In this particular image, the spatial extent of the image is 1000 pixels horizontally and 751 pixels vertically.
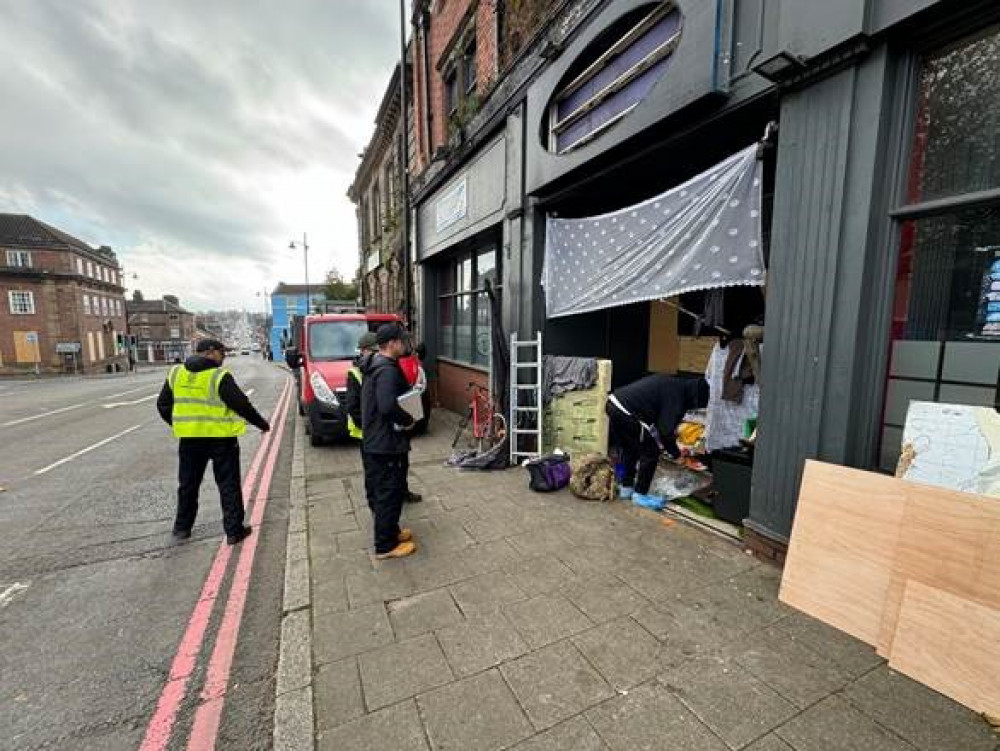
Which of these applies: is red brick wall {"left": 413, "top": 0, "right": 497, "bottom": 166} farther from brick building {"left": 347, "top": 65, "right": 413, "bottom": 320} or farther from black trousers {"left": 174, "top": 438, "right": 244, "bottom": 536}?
black trousers {"left": 174, "top": 438, "right": 244, "bottom": 536}

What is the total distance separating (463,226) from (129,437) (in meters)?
7.77

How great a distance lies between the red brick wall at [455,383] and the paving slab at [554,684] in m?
5.63

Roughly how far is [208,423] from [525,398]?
3856mm

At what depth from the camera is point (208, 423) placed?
12.6 ft

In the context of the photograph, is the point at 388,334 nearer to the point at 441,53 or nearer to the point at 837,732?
the point at 837,732

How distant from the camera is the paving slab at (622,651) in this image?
2.30 m

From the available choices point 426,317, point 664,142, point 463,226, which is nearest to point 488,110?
point 463,226

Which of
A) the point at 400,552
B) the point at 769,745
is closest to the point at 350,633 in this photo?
the point at 400,552

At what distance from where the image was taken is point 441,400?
1080 cm

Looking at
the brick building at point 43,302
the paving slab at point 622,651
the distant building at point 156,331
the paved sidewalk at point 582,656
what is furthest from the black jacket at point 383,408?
the distant building at point 156,331

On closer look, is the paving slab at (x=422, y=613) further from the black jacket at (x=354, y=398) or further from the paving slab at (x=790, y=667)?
the paving slab at (x=790, y=667)

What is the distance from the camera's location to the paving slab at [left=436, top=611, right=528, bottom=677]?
2.42 metres

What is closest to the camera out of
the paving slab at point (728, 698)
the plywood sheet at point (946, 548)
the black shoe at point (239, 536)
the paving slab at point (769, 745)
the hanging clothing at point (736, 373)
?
the paving slab at point (769, 745)

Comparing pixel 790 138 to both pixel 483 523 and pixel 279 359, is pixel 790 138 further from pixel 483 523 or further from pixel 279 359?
pixel 279 359
